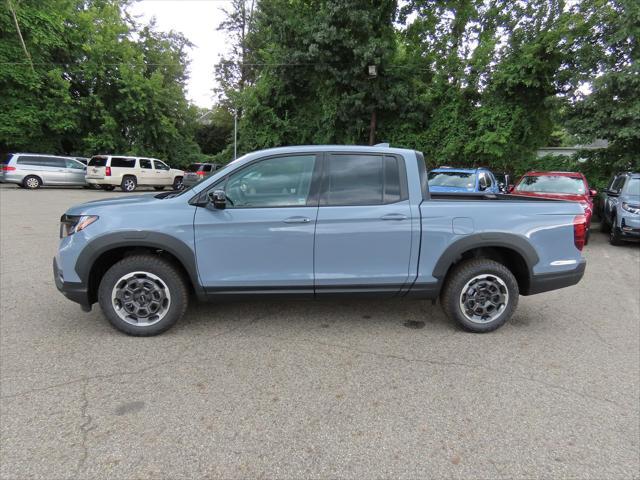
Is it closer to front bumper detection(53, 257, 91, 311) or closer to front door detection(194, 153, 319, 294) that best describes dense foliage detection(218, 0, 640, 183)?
front door detection(194, 153, 319, 294)

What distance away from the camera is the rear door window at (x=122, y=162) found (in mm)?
20359

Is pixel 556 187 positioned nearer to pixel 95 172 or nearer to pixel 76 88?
pixel 95 172

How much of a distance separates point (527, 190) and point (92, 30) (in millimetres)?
26337

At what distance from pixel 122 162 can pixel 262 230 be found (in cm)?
1986

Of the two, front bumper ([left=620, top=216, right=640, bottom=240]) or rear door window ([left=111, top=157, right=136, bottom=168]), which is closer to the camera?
front bumper ([left=620, top=216, right=640, bottom=240])

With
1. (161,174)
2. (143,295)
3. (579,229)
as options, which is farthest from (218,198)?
(161,174)

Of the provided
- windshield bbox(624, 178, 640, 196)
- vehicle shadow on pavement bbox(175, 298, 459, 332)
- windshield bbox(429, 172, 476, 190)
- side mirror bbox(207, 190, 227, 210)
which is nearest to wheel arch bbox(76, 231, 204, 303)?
side mirror bbox(207, 190, 227, 210)

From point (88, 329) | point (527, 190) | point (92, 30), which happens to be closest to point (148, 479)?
point (88, 329)

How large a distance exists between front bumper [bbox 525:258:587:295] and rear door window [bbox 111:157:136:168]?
20855mm

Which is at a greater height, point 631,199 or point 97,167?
point 97,167

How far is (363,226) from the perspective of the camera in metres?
3.73

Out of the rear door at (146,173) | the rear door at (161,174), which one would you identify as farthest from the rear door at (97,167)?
the rear door at (161,174)

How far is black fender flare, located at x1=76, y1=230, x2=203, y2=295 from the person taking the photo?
361 cm

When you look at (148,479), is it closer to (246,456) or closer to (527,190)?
(246,456)
